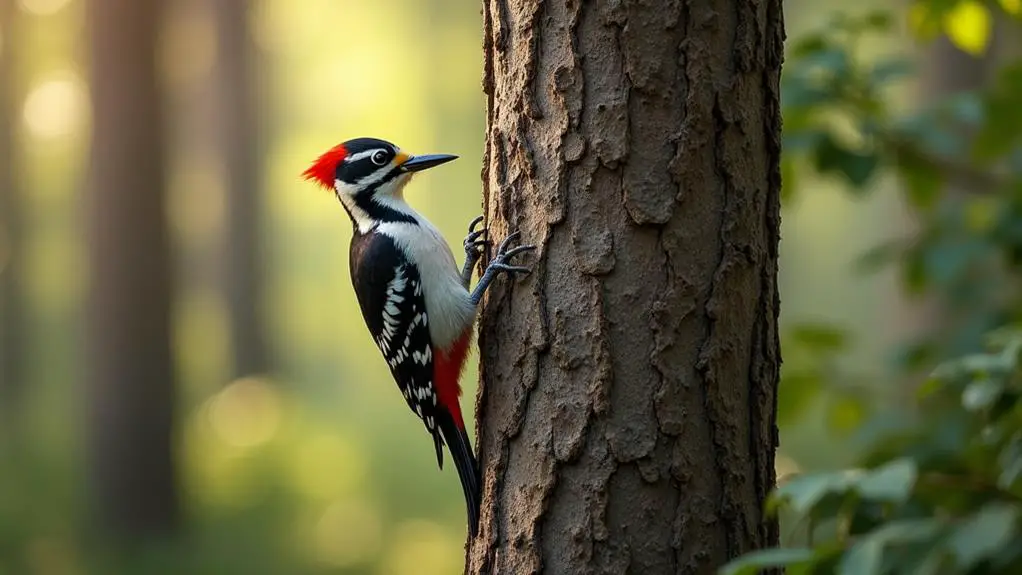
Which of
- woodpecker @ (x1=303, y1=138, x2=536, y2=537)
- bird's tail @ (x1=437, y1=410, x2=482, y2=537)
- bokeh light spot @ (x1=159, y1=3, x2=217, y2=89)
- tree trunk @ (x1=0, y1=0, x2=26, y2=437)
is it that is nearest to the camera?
bird's tail @ (x1=437, y1=410, x2=482, y2=537)

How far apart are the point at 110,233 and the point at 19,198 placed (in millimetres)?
10532

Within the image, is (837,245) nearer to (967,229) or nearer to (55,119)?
(55,119)

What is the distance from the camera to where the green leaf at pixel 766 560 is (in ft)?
6.11

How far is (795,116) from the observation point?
3410 millimetres

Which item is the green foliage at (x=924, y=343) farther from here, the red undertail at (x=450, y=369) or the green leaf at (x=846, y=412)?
the red undertail at (x=450, y=369)

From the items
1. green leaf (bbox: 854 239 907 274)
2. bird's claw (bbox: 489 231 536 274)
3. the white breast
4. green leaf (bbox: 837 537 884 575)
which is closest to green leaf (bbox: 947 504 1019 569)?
green leaf (bbox: 837 537 884 575)

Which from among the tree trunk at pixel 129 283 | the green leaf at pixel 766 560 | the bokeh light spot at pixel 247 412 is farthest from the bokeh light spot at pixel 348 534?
the green leaf at pixel 766 560

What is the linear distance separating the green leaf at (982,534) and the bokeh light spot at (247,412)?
12830 mm

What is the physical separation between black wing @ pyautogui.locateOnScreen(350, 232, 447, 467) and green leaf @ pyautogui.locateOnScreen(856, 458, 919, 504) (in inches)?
73.2

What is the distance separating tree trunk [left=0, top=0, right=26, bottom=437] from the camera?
18.4m

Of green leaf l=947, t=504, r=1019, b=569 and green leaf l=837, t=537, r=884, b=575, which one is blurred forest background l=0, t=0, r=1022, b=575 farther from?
green leaf l=837, t=537, r=884, b=575

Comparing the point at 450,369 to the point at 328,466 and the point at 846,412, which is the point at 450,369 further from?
the point at 328,466

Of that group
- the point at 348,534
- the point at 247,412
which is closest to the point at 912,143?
the point at 348,534

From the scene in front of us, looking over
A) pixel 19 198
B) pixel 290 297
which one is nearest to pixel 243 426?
pixel 19 198
